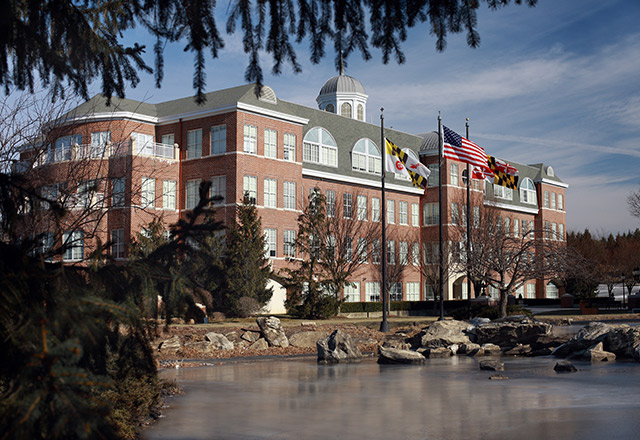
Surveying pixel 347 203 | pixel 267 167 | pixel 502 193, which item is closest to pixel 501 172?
pixel 267 167

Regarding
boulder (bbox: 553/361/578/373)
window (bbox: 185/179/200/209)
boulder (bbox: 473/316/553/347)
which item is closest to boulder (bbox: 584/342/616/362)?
boulder (bbox: 553/361/578/373)

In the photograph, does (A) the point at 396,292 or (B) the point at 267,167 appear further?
(A) the point at 396,292

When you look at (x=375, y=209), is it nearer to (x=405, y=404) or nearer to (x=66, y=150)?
(x=66, y=150)

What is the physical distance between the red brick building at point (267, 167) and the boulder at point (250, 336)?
40.7 ft

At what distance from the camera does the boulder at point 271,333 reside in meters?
25.1

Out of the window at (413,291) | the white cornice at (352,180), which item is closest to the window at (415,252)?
the window at (413,291)

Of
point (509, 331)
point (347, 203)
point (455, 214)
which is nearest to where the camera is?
point (509, 331)

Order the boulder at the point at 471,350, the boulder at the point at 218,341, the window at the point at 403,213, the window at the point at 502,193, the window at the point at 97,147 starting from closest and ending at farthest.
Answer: the window at the point at 97,147, the boulder at the point at 471,350, the boulder at the point at 218,341, the window at the point at 403,213, the window at the point at 502,193

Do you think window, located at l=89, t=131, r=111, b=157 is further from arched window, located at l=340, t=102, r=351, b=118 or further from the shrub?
arched window, located at l=340, t=102, r=351, b=118

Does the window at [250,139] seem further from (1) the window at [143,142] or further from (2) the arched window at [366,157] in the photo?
(2) the arched window at [366,157]

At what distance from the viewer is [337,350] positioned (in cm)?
2064

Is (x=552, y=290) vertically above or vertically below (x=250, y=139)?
below

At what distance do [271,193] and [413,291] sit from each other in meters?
18.3

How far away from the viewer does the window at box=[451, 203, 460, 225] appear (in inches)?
2158
